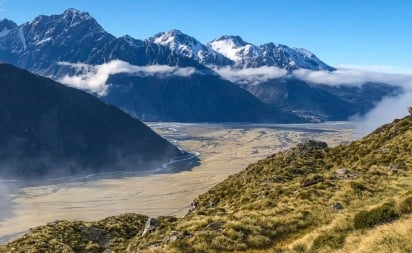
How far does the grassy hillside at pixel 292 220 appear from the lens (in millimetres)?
21234

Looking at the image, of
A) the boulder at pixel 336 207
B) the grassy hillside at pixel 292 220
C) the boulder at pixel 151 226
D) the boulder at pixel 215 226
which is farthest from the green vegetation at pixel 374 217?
the boulder at pixel 151 226

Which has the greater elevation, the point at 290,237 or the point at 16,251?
the point at 290,237

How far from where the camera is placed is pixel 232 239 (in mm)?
25156

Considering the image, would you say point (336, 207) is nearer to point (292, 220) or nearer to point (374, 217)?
point (292, 220)

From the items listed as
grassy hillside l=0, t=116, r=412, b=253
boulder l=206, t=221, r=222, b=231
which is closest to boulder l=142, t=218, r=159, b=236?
grassy hillside l=0, t=116, r=412, b=253

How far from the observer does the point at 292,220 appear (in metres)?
27.4

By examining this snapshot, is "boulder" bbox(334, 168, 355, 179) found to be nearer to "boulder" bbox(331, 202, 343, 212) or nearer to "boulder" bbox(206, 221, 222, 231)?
"boulder" bbox(331, 202, 343, 212)

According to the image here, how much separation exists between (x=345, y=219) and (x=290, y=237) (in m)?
3.11

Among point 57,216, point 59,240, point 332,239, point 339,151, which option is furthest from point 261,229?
point 57,216

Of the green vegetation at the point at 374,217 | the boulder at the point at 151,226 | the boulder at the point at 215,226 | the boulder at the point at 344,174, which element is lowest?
the boulder at the point at 151,226

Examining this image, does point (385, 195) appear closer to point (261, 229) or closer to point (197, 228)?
point (261, 229)

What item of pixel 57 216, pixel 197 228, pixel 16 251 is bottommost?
pixel 57 216

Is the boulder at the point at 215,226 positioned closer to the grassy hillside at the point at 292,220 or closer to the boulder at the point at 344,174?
the grassy hillside at the point at 292,220

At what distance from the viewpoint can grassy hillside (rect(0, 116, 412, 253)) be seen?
2123 cm
